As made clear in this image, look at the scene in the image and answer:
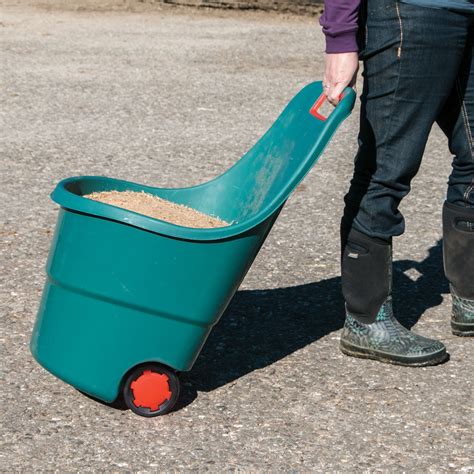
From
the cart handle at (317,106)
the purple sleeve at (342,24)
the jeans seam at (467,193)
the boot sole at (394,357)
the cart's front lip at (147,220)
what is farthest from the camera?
the jeans seam at (467,193)

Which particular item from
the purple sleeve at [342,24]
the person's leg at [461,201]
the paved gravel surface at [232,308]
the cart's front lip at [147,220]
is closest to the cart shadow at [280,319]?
the paved gravel surface at [232,308]

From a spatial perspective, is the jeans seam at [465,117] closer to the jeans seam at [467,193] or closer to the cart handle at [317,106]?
the jeans seam at [467,193]

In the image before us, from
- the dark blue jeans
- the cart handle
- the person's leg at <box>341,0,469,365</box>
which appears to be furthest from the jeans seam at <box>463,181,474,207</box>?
the cart handle

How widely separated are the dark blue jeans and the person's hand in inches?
4.9

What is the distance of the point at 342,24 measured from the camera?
126 inches

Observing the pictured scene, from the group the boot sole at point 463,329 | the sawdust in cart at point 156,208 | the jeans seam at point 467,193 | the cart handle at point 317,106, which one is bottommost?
the boot sole at point 463,329

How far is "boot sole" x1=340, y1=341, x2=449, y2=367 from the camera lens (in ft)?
11.8

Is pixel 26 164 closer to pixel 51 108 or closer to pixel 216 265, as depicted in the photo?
pixel 51 108

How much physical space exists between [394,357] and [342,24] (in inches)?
42.4

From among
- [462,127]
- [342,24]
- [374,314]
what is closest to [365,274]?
[374,314]

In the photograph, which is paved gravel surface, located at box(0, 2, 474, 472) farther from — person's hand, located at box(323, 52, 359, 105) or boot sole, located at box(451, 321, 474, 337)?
person's hand, located at box(323, 52, 359, 105)

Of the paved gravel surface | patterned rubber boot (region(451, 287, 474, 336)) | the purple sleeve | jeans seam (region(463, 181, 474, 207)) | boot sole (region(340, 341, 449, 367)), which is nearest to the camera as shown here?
the paved gravel surface

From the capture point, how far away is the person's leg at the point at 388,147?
129 inches

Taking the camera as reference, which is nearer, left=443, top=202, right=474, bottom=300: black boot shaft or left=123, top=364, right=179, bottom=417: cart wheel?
left=123, top=364, right=179, bottom=417: cart wheel
